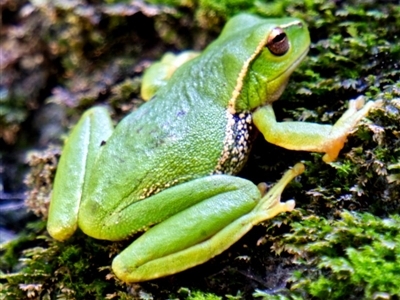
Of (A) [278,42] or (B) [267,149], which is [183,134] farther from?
(A) [278,42]

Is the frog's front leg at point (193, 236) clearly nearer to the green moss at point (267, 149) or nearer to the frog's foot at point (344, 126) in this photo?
the green moss at point (267, 149)

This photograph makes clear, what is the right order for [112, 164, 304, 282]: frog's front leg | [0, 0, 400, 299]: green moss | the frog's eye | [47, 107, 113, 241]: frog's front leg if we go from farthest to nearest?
the frog's eye → [47, 107, 113, 241]: frog's front leg → [112, 164, 304, 282]: frog's front leg → [0, 0, 400, 299]: green moss

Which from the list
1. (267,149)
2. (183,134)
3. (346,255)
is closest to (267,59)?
(267,149)

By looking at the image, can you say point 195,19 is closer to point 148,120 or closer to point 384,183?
point 148,120

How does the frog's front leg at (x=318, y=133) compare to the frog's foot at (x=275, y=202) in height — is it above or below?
above

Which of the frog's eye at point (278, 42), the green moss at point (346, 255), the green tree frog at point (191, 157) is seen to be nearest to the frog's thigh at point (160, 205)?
the green tree frog at point (191, 157)

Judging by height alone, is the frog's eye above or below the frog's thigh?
above

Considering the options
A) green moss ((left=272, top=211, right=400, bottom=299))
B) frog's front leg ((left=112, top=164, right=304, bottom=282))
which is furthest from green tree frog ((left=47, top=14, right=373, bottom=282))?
green moss ((left=272, top=211, right=400, bottom=299))

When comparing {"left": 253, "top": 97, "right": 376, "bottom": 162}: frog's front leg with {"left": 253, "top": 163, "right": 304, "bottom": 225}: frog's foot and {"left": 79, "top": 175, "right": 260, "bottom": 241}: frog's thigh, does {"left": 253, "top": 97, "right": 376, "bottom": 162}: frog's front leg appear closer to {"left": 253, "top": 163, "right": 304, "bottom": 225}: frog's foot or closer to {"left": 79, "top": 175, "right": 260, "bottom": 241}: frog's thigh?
{"left": 253, "top": 163, "right": 304, "bottom": 225}: frog's foot
